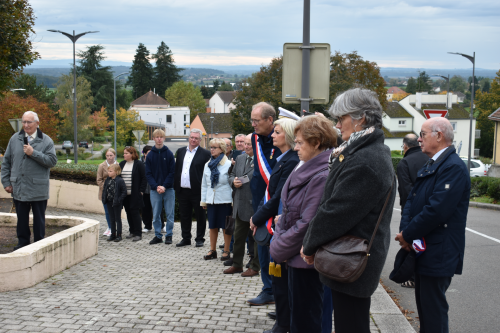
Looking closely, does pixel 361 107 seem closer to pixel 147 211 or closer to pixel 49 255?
pixel 49 255

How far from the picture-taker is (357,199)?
2.70 metres

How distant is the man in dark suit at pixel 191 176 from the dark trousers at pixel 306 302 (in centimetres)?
552

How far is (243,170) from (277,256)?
141 inches

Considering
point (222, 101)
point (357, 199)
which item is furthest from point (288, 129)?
point (222, 101)

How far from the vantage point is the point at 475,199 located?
18047 mm

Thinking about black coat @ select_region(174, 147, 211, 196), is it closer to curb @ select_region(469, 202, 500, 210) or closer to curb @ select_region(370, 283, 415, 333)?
curb @ select_region(370, 283, 415, 333)

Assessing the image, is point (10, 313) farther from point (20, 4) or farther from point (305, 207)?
point (20, 4)

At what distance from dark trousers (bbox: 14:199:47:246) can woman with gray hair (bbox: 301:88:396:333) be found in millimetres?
5540

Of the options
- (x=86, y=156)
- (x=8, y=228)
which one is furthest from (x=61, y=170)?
(x=86, y=156)

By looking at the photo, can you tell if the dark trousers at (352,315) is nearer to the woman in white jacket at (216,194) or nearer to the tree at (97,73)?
the woman in white jacket at (216,194)

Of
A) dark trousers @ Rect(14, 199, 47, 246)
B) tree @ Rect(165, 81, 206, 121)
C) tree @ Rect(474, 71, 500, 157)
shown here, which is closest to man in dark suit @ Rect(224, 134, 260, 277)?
dark trousers @ Rect(14, 199, 47, 246)

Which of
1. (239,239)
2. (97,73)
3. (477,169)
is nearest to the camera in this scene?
(239,239)

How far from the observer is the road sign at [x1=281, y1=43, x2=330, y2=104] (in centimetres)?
739

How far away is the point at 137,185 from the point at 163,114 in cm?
10329
